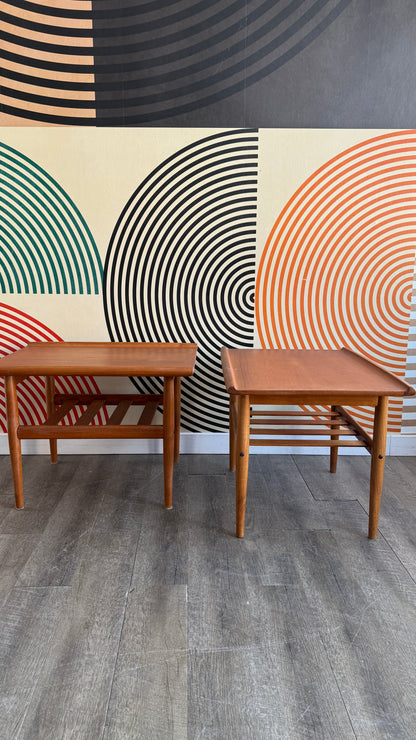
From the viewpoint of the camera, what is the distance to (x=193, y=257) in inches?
103

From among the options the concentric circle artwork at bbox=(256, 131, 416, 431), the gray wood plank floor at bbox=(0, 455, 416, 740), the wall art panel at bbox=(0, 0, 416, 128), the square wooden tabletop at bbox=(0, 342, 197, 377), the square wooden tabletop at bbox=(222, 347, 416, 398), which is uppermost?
the wall art panel at bbox=(0, 0, 416, 128)

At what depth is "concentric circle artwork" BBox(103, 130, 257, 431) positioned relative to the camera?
2.53m

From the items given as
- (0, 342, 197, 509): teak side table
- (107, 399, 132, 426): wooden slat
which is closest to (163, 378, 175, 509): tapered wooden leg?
(0, 342, 197, 509): teak side table

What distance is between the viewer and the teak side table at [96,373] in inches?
79.4

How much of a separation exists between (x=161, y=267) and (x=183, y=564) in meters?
1.56

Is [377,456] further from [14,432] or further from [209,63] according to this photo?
[209,63]

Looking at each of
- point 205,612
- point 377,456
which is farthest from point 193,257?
point 205,612

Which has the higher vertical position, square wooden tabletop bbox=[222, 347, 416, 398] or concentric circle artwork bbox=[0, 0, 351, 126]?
concentric circle artwork bbox=[0, 0, 351, 126]

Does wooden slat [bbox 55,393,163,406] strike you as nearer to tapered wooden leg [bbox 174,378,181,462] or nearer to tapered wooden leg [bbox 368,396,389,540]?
tapered wooden leg [bbox 174,378,181,462]

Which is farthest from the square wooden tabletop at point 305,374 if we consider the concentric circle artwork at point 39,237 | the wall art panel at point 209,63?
the wall art panel at point 209,63

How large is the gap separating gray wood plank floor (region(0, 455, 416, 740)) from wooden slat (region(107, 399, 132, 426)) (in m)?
0.35

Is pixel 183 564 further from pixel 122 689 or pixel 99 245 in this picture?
pixel 99 245

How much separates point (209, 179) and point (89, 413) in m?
1.37

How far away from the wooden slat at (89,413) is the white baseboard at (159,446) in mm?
340
